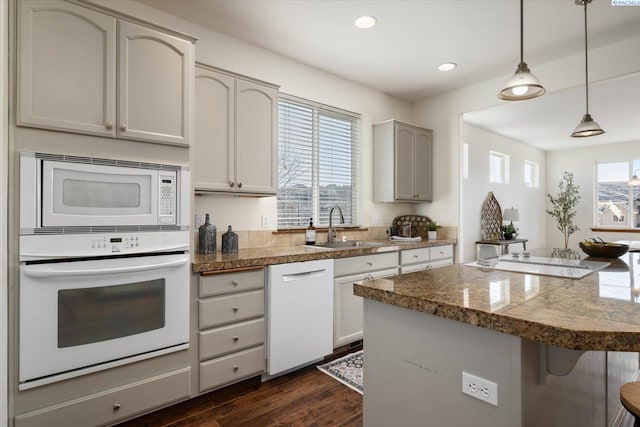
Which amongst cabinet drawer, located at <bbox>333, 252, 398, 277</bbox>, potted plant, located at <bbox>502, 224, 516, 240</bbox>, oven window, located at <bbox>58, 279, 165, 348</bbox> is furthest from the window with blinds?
potted plant, located at <bbox>502, 224, 516, 240</bbox>

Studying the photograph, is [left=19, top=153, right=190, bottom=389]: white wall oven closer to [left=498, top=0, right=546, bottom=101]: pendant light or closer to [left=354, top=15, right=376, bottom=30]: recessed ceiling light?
[left=354, top=15, right=376, bottom=30]: recessed ceiling light

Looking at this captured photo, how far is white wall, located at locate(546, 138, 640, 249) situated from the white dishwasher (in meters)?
7.77

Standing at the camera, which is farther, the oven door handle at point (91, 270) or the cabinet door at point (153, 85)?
the cabinet door at point (153, 85)

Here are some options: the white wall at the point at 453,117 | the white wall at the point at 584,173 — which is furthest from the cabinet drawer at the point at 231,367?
the white wall at the point at 584,173

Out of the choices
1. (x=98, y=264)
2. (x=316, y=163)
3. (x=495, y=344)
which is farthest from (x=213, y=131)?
(x=495, y=344)

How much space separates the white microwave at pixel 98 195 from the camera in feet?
5.35

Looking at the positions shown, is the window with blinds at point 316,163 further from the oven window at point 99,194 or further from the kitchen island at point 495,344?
the kitchen island at point 495,344

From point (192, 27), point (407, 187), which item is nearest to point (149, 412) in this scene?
point (192, 27)

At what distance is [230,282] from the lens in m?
2.23

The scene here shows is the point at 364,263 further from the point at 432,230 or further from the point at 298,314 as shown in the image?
the point at 432,230

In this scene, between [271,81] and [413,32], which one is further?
[271,81]

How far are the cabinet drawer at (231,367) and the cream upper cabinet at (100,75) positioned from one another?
4.63 ft

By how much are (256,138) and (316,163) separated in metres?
0.98

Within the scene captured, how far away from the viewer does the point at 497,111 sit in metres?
4.89
